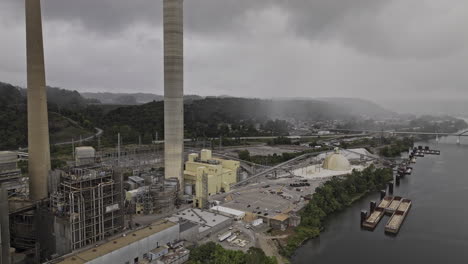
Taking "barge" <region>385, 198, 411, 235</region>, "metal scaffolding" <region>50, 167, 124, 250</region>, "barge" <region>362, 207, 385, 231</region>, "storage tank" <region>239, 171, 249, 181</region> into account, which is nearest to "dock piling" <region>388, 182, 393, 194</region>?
"barge" <region>385, 198, 411, 235</region>

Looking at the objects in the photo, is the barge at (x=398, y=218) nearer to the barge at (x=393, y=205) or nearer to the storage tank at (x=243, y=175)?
the barge at (x=393, y=205)

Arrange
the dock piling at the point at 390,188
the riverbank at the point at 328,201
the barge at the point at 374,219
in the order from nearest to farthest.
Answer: the riverbank at the point at 328,201
the barge at the point at 374,219
the dock piling at the point at 390,188


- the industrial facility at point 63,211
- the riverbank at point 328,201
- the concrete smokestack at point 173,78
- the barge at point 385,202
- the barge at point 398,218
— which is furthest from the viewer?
the barge at point 385,202

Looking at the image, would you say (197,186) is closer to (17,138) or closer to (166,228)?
(166,228)

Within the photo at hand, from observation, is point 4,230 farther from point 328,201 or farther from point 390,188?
point 390,188

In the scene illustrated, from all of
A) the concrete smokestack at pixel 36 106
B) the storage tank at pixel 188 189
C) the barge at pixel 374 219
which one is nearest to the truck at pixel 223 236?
the storage tank at pixel 188 189

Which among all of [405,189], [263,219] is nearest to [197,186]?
[263,219]

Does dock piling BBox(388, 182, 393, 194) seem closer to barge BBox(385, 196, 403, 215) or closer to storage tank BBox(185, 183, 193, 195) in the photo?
barge BBox(385, 196, 403, 215)
